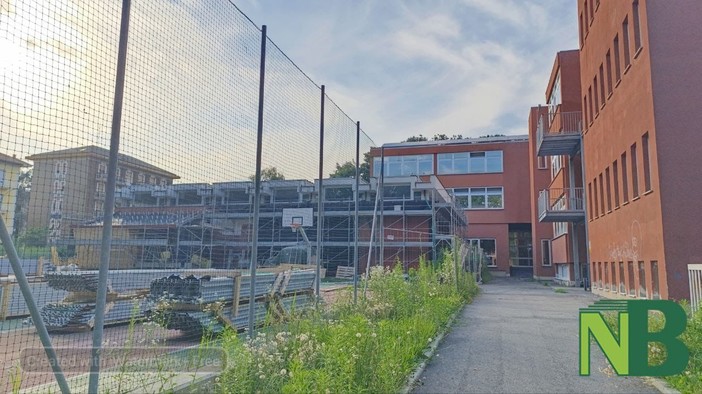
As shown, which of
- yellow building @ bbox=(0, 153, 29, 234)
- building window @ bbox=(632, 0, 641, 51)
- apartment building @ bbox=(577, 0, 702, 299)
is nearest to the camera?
yellow building @ bbox=(0, 153, 29, 234)

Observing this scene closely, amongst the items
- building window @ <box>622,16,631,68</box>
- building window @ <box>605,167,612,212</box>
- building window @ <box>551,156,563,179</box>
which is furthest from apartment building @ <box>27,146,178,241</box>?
building window @ <box>551,156,563,179</box>

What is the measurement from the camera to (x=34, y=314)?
305cm

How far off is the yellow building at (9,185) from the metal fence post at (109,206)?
1.86ft

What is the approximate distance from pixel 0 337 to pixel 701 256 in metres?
13.8

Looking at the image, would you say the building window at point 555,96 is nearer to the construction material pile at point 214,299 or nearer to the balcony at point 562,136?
the balcony at point 562,136

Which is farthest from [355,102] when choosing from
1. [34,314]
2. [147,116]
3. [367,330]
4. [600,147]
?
[600,147]

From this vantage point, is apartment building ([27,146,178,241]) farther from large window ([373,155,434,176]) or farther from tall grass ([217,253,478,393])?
large window ([373,155,434,176])

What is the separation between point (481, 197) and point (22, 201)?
40419mm

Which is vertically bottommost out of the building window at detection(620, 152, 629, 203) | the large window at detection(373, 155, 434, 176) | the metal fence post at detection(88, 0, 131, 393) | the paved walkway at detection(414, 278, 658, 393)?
the paved walkway at detection(414, 278, 658, 393)

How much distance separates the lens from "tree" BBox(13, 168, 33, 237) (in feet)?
11.4

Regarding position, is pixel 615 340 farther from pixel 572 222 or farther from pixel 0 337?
pixel 572 222

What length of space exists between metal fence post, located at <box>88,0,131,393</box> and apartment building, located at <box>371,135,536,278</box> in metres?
36.3

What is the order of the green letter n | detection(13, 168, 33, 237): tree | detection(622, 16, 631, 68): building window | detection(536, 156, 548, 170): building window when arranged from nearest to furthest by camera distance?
detection(13, 168, 33, 237): tree → the green letter n → detection(622, 16, 631, 68): building window → detection(536, 156, 548, 170): building window

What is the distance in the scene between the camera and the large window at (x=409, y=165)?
43372 mm
